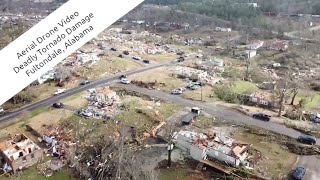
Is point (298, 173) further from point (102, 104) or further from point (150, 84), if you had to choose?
point (150, 84)

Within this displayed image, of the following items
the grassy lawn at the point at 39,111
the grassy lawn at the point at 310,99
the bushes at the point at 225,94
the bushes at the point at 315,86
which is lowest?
the bushes at the point at 315,86

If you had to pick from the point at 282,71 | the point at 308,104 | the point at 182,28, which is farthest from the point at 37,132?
the point at 182,28

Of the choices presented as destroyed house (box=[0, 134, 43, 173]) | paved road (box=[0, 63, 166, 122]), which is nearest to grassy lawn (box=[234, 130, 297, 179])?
destroyed house (box=[0, 134, 43, 173])

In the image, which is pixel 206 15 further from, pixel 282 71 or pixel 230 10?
pixel 282 71

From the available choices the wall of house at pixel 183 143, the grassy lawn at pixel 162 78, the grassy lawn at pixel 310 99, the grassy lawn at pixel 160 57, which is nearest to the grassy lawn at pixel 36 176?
the wall of house at pixel 183 143

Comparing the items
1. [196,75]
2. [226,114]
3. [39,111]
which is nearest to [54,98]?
[39,111]

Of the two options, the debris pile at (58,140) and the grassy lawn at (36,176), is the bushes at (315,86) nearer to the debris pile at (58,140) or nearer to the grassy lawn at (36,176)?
the debris pile at (58,140)
